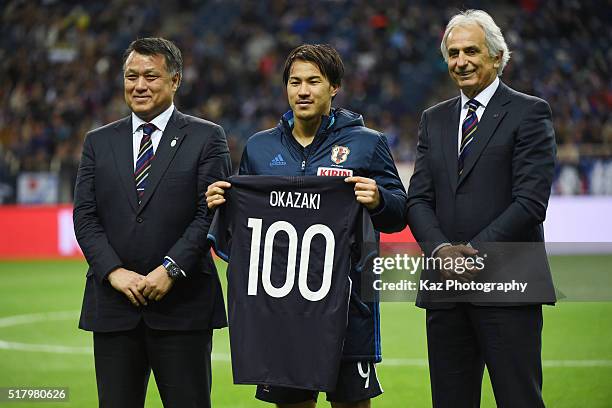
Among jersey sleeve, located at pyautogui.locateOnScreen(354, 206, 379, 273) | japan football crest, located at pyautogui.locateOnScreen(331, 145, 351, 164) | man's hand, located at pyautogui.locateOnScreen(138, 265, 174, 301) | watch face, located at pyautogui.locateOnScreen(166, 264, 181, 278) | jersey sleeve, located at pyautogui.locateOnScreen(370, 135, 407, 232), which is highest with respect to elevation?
japan football crest, located at pyautogui.locateOnScreen(331, 145, 351, 164)

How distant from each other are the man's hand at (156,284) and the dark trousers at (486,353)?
121 cm

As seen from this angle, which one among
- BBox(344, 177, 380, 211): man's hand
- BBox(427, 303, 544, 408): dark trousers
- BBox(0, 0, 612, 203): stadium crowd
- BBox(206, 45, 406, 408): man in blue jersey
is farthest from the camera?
BBox(0, 0, 612, 203): stadium crowd

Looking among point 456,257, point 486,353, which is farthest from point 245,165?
point 486,353

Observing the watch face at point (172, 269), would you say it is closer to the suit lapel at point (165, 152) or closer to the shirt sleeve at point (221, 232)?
the shirt sleeve at point (221, 232)

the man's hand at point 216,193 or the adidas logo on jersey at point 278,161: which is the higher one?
the adidas logo on jersey at point 278,161

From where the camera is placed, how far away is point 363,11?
2166 cm

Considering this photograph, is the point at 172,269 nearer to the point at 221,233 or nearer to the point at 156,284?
the point at 156,284

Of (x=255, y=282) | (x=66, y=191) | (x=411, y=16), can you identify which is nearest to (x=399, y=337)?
(x=255, y=282)

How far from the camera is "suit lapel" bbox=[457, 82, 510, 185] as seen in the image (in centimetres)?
406

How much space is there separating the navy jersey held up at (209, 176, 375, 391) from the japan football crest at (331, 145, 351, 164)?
132 mm

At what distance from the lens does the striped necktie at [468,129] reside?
13.5 ft

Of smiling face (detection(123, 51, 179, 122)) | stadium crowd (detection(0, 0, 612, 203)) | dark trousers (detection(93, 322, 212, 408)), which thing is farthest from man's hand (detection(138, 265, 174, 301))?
stadium crowd (detection(0, 0, 612, 203))

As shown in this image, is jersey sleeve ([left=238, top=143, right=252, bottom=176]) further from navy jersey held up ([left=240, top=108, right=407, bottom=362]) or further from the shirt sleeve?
the shirt sleeve

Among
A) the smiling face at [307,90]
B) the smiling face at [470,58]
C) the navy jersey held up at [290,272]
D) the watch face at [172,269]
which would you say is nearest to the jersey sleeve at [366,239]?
the navy jersey held up at [290,272]
